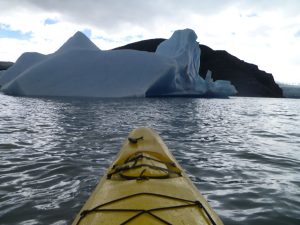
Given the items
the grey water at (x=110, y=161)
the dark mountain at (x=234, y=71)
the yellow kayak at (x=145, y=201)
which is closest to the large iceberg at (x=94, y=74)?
the grey water at (x=110, y=161)

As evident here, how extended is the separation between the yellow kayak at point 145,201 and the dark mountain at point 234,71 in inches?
3456

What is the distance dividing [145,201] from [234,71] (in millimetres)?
97842

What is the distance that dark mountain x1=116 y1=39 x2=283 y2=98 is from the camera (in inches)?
3548

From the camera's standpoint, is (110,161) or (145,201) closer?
(145,201)

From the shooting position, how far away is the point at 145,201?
2.62 m

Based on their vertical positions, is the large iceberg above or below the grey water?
above

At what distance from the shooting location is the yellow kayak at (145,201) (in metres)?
2.41

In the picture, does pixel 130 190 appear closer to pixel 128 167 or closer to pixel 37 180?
pixel 128 167

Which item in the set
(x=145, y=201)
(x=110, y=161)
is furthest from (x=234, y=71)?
(x=145, y=201)

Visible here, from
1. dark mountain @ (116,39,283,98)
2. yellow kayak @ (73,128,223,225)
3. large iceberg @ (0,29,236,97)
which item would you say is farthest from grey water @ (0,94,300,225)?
dark mountain @ (116,39,283,98)

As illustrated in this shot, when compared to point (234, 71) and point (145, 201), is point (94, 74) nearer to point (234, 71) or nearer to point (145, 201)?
point (145, 201)

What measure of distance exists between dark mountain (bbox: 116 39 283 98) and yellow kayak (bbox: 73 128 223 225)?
8777cm

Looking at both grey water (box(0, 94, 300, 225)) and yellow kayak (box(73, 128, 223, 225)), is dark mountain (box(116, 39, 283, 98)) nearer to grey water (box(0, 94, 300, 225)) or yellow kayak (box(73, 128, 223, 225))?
grey water (box(0, 94, 300, 225))

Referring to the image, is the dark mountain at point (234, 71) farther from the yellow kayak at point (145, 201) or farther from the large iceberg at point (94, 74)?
the yellow kayak at point (145, 201)
